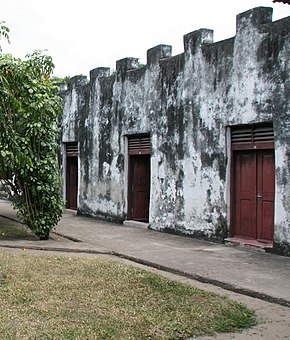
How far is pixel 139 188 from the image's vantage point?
1352 cm

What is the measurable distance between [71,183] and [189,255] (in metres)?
8.98

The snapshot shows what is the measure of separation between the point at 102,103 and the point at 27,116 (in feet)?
16.2

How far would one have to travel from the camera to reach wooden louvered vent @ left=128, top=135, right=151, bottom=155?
12789 mm

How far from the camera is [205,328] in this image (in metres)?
4.87

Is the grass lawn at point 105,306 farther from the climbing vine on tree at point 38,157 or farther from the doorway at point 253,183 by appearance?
the doorway at point 253,183

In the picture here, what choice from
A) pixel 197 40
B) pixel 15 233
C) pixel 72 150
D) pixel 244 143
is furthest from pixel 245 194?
pixel 72 150

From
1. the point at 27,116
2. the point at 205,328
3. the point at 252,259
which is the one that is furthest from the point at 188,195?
the point at 205,328

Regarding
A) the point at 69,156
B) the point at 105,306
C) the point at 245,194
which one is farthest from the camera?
the point at 69,156

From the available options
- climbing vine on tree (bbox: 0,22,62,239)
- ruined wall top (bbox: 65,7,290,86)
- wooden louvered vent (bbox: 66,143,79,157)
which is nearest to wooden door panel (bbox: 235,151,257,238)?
ruined wall top (bbox: 65,7,290,86)

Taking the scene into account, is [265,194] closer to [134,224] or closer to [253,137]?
[253,137]

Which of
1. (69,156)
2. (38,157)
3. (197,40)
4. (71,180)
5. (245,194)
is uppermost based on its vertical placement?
(197,40)

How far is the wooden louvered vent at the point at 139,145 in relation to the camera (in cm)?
1279

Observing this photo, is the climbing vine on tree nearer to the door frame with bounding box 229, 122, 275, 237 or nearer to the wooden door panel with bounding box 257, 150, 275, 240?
the door frame with bounding box 229, 122, 275, 237

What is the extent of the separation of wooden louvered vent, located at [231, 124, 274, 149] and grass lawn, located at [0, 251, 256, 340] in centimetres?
359
